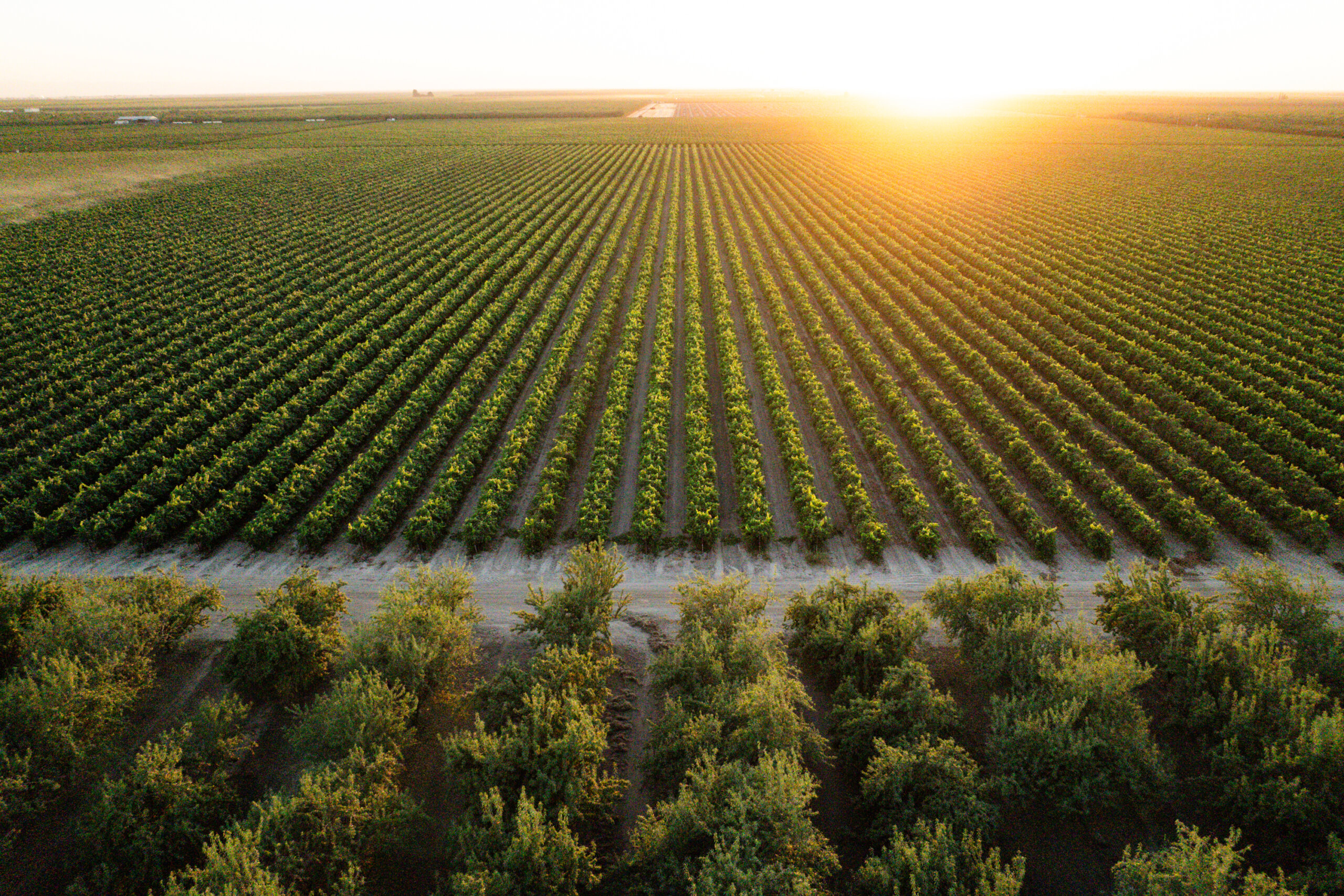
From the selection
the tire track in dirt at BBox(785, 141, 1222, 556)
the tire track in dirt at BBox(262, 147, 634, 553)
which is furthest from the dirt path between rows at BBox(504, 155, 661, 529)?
the tire track in dirt at BBox(785, 141, 1222, 556)

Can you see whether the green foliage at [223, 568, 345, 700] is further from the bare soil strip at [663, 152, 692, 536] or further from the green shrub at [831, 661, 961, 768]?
the green shrub at [831, 661, 961, 768]

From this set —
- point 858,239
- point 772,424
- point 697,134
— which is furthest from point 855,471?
point 697,134

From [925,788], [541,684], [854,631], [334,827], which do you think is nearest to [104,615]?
[334,827]

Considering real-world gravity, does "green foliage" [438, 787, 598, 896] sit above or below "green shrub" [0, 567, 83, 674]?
below

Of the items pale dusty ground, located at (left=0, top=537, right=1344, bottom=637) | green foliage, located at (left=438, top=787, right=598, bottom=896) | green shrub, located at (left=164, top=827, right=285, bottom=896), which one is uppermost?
green shrub, located at (left=164, top=827, right=285, bottom=896)

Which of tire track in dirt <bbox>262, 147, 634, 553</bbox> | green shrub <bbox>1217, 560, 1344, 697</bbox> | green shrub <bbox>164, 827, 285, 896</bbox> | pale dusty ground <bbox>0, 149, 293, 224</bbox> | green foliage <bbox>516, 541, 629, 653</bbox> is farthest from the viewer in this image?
pale dusty ground <bbox>0, 149, 293, 224</bbox>

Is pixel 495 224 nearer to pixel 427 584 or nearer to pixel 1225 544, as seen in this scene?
pixel 427 584

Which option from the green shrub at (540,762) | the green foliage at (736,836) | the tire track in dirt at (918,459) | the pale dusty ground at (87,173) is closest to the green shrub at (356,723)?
the green shrub at (540,762)
